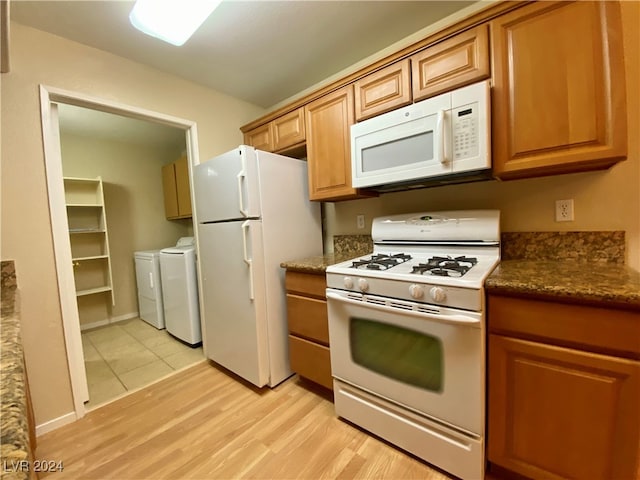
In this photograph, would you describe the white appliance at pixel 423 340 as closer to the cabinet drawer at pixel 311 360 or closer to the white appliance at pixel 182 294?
the cabinet drawer at pixel 311 360

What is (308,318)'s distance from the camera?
70.4 inches

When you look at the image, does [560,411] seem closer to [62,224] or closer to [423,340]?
[423,340]

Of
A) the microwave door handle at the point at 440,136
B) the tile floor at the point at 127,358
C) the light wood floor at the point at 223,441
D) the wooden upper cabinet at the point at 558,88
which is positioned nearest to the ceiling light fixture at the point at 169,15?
the microwave door handle at the point at 440,136

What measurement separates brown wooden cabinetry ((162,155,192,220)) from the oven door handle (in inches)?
105

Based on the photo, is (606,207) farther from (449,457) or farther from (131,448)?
(131,448)

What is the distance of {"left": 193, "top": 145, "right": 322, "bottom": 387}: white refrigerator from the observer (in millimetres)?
1817

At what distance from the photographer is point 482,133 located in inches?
50.2

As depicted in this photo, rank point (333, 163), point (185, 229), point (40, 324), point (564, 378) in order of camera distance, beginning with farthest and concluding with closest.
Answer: point (185, 229), point (333, 163), point (40, 324), point (564, 378)

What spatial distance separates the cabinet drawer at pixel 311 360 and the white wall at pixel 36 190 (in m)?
1.43

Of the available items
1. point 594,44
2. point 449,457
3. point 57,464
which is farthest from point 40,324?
point 594,44

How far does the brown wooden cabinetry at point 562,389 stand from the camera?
2.99 feet

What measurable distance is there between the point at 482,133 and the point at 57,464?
270cm

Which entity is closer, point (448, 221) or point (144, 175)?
point (448, 221)

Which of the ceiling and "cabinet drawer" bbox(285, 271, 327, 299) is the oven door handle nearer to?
"cabinet drawer" bbox(285, 271, 327, 299)
